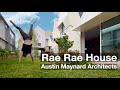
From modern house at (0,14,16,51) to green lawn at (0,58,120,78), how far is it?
37cm

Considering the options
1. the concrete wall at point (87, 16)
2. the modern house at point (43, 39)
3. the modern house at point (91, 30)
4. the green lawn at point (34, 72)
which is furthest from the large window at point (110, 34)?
the modern house at point (43, 39)

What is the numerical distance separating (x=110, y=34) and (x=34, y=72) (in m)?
2.43

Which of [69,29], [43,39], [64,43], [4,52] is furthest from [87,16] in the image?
[4,52]

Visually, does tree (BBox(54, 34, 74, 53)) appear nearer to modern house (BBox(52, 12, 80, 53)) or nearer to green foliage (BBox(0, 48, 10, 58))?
modern house (BBox(52, 12, 80, 53))

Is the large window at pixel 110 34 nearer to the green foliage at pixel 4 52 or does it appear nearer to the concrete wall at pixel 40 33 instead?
the concrete wall at pixel 40 33

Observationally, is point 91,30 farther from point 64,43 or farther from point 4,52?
point 4,52

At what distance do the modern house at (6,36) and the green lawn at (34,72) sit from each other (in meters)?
0.37

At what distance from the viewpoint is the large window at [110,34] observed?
21.7 feet

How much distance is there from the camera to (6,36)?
6.55 metres

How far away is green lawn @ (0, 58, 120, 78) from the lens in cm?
633

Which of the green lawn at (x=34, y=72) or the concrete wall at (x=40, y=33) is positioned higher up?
the concrete wall at (x=40, y=33)
